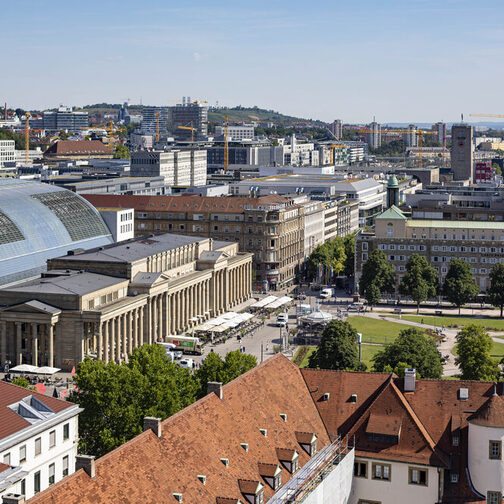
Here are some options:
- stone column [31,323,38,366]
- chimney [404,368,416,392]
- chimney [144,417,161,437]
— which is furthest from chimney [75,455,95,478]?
stone column [31,323,38,366]

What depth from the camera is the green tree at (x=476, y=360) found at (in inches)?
5271

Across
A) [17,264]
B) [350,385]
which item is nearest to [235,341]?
[17,264]

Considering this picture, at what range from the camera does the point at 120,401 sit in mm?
102625

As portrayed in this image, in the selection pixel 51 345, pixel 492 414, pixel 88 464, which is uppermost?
pixel 88 464

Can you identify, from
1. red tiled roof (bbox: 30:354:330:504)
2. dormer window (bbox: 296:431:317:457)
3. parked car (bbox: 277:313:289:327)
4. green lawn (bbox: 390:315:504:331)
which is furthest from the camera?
green lawn (bbox: 390:315:504:331)

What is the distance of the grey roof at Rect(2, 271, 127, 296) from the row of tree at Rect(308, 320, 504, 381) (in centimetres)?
3872

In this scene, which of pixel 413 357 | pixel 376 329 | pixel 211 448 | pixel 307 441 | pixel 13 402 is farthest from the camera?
pixel 376 329

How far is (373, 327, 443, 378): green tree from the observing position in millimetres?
127188

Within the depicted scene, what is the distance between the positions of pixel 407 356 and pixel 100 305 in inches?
2091

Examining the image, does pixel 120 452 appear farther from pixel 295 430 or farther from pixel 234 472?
pixel 295 430

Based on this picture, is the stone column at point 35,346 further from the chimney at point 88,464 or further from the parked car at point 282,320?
the chimney at point 88,464

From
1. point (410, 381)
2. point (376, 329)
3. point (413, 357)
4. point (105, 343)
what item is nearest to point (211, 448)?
point (410, 381)

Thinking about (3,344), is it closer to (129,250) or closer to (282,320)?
(129,250)

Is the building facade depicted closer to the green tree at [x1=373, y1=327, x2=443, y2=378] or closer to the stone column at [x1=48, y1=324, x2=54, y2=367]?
the green tree at [x1=373, y1=327, x2=443, y2=378]
